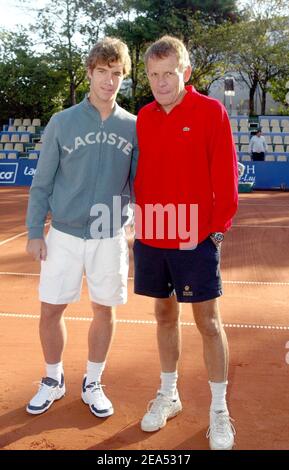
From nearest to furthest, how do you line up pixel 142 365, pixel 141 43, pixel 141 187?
1. pixel 141 187
2. pixel 142 365
3. pixel 141 43

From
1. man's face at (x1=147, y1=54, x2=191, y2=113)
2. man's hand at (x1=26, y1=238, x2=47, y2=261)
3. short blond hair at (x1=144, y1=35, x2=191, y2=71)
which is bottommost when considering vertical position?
man's hand at (x1=26, y1=238, x2=47, y2=261)

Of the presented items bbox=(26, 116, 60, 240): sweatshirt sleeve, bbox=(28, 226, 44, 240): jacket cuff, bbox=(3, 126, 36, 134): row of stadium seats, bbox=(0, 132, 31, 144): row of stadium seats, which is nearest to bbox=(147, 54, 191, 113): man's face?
bbox=(26, 116, 60, 240): sweatshirt sleeve

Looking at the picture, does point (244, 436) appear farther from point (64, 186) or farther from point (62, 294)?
point (64, 186)

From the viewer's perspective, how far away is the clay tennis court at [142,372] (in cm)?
329

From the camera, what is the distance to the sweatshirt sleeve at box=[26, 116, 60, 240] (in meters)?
3.34

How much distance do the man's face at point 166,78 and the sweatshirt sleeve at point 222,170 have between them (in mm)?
254

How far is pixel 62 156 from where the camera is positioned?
3373mm

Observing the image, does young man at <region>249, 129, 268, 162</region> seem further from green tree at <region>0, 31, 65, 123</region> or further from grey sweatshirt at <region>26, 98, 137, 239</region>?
grey sweatshirt at <region>26, 98, 137, 239</region>

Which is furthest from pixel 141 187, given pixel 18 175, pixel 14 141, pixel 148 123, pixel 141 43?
pixel 141 43

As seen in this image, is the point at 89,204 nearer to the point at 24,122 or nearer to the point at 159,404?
the point at 159,404

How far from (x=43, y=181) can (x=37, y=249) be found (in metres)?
0.41

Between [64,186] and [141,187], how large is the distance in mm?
483

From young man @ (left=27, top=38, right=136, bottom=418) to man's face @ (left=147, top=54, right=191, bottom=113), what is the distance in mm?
293

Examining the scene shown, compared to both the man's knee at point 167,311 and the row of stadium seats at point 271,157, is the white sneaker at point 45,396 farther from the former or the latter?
the row of stadium seats at point 271,157
